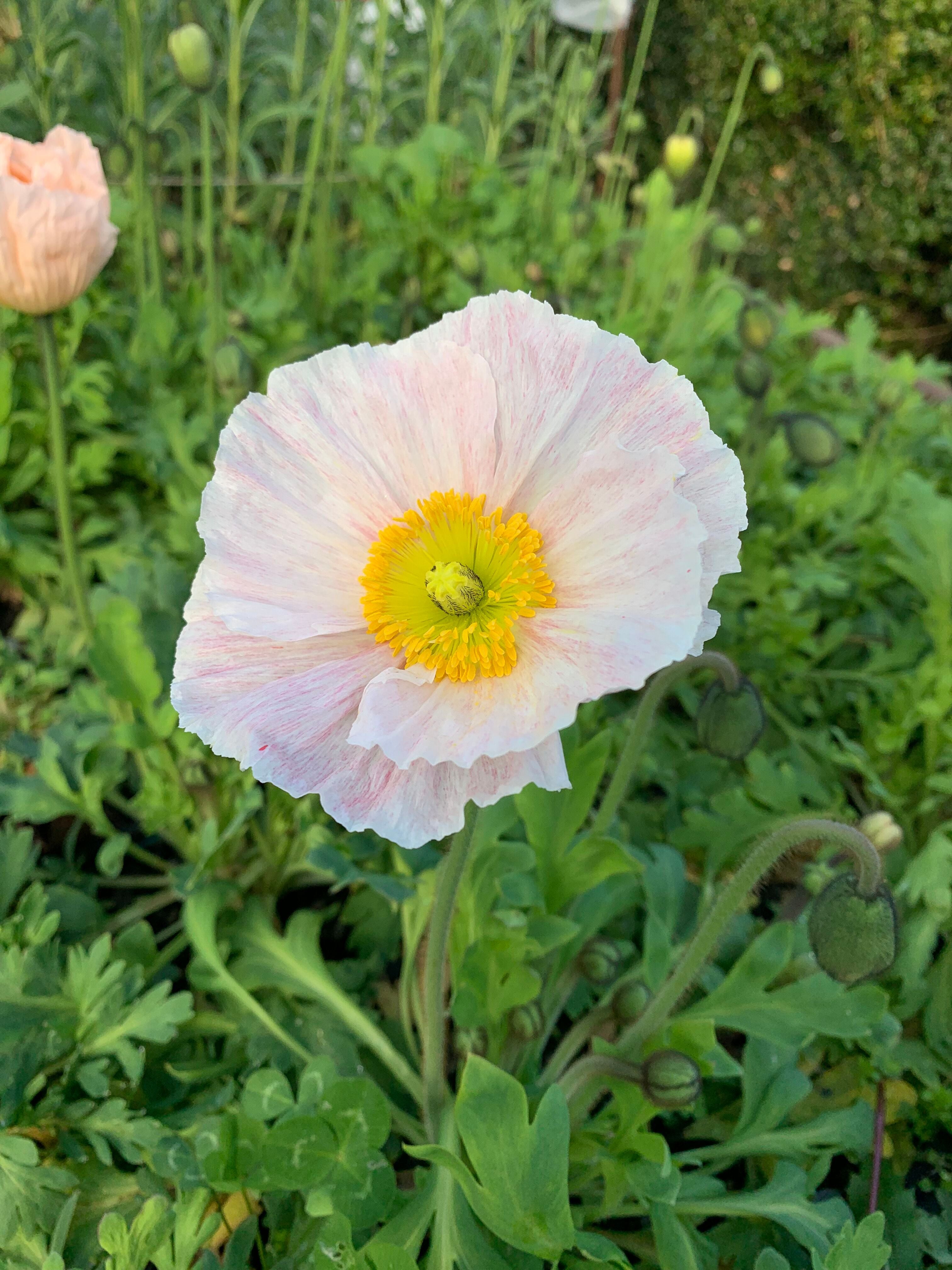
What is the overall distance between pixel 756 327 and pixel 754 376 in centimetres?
20

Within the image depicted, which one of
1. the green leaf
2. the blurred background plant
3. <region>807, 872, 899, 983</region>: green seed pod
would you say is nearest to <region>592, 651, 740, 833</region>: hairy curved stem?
the blurred background plant

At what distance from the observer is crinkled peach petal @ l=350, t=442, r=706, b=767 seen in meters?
0.60

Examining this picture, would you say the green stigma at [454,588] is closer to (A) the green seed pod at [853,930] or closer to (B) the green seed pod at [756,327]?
(A) the green seed pod at [853,930]

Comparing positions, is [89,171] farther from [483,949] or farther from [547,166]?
[547,166]

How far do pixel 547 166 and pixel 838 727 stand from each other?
1897 mm

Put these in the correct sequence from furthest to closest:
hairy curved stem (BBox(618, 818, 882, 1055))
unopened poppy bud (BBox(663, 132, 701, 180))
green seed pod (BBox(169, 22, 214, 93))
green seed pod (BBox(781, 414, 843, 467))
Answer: unopened poppy bud (BBox(663, 132, 701, 180)), green seed pod (BBox(781, 414, 843, 467)), green seed pod (BBox(169, 22, 214, 93)), hairy curved stem (BBox(618, 818, 882, 1055))

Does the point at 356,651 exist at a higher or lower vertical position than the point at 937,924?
higher

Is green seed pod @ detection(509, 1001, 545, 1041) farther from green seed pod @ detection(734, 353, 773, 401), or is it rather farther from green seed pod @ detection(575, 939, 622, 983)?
green seed pod @ detection(734, 353, 773, 401)

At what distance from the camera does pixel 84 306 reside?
1.71 m

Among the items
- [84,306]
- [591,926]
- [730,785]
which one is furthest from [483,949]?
[84,306]

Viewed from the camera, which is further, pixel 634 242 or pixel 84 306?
pixel 634 242

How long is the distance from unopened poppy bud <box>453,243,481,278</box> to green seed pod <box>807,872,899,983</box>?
165 cm

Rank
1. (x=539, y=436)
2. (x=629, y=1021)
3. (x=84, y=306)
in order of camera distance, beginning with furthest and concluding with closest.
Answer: (x=84, y=306) < (x=629, y=1021) < (x=539, y=436)

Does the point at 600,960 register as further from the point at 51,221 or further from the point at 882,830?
the point at 51,221
